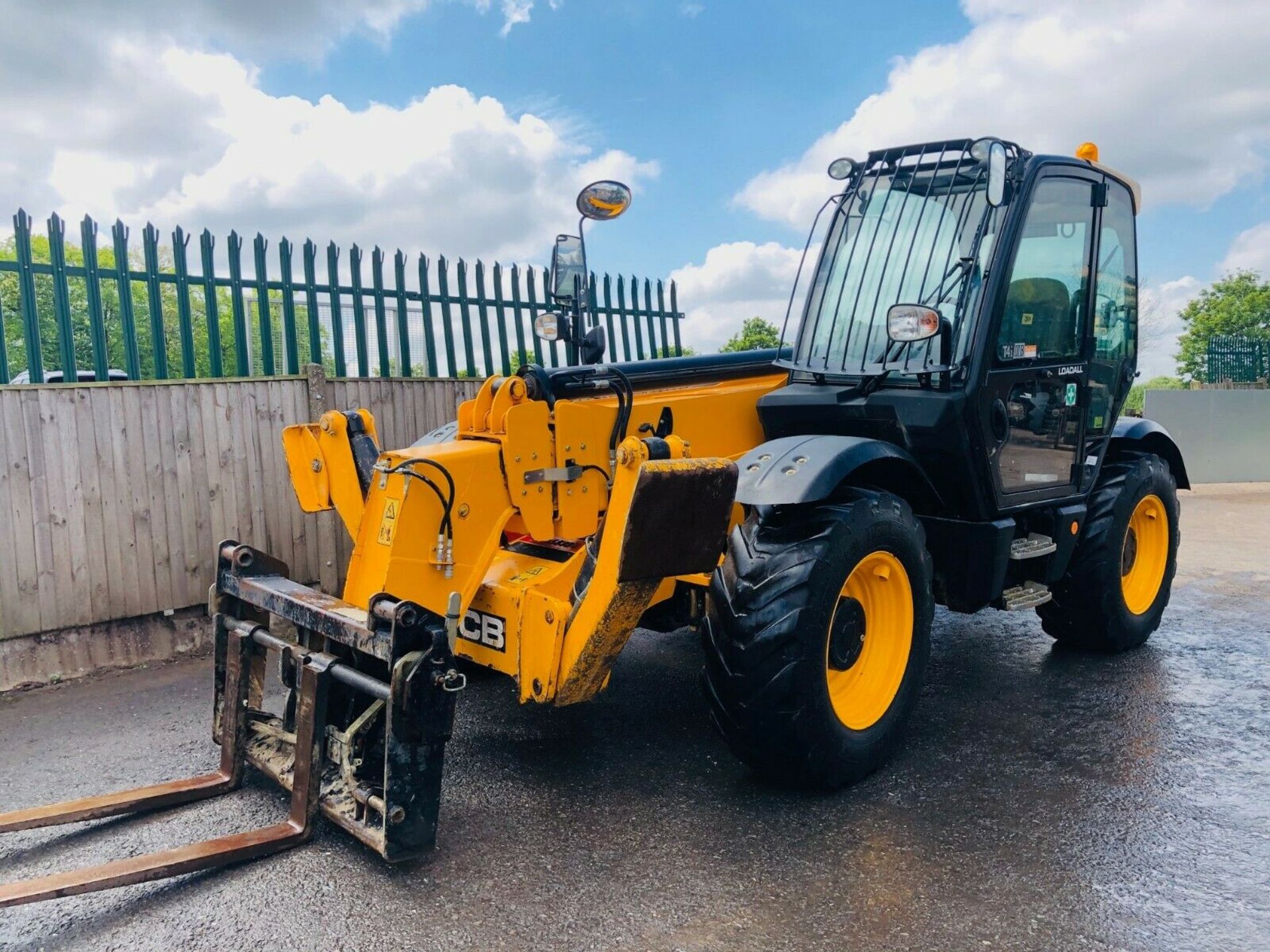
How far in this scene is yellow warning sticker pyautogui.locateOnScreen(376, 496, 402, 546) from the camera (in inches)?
137

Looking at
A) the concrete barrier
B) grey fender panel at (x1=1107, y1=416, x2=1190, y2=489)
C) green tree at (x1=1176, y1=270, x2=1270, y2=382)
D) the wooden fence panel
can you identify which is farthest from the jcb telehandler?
green tree at (x1=1176, y1=270, x2=1270, y2=382)

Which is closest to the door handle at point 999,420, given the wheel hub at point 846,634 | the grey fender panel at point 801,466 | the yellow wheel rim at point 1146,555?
the grey fender panel at point 801,466

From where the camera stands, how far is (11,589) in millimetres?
5254

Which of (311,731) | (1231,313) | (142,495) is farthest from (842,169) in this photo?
(1231,313)

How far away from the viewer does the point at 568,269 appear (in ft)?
14.5

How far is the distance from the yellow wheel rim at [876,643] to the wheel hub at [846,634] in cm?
1

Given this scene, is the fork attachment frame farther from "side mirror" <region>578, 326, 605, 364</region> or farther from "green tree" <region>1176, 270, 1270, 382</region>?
"green tree" <region>1176, 270, 1270, 382</region>

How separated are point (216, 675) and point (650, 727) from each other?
1887 millimetres

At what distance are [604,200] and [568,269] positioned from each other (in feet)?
1.20

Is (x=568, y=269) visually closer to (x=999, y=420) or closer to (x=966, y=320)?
(x=966, y=320)

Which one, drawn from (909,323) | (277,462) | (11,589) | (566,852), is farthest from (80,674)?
(909,323)

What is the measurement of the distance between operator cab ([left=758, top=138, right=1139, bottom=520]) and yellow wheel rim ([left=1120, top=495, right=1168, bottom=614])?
1023 millimetres

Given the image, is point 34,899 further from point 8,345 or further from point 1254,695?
point 1254,695

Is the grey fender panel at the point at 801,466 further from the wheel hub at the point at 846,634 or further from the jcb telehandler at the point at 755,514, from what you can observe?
the wheel hub at the point at 846,634
